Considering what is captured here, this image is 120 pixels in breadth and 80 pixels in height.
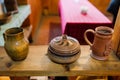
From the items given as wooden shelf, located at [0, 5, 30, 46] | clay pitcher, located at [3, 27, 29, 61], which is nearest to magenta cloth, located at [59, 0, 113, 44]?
wooden shelf, located at [0, 5, 30, 46]

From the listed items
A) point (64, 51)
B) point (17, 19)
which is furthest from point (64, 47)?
point (17, 19)

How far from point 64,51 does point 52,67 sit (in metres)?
0.09

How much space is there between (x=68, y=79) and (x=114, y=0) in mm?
2493

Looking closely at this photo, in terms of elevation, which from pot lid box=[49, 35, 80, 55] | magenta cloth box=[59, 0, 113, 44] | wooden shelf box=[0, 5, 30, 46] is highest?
pot lid box=[49, 35, 80, 55]

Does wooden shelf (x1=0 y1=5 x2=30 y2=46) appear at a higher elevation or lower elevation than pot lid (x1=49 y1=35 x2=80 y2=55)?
lower

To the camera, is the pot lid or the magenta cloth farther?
the magenta cloth

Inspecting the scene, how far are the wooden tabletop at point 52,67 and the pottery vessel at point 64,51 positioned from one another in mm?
36

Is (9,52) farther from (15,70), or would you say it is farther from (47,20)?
(47,20)

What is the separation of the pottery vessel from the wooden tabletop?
0.12 ft

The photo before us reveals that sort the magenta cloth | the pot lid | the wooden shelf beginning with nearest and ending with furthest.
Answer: the pot lid → the wooden shelf → the magenta cloth

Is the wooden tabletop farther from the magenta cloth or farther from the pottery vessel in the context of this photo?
the magenta cloth

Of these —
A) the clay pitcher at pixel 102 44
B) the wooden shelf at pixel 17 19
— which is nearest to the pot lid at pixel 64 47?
the clay pitcher at pixel 102 44

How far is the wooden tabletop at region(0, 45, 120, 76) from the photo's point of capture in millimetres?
691

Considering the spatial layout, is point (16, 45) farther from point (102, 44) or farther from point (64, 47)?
point (102, 44)
